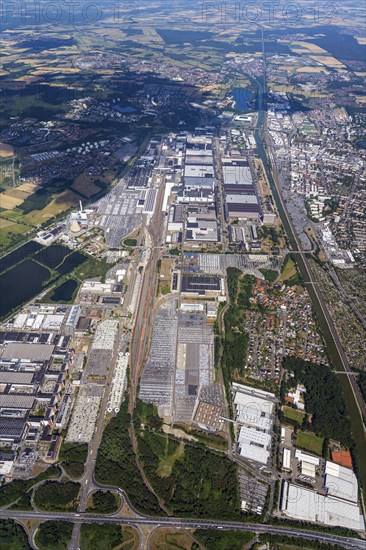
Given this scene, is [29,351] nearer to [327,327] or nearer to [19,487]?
[19,487]

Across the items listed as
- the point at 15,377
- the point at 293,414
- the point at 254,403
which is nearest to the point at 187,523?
the point at 254,403

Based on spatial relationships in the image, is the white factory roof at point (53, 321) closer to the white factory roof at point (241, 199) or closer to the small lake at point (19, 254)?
the small lake at point (19, 254)

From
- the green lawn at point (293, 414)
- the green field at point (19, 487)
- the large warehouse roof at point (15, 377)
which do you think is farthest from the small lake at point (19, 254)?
the green lawn at point (293, 414)

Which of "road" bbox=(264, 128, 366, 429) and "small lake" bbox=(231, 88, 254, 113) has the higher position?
"small lake" bbox=(231, 88, 254, 113)

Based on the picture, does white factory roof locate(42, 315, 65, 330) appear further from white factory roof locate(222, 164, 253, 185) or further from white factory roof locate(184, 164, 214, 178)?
white factory roof locate(222, 164, 253, 185)

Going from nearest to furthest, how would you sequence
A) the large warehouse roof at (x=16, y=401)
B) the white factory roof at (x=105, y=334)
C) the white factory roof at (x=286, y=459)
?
the white factory roof at (x=286, y=459) < the large warehouse roof at (x=16, y=401) < the white factory roof at (x=105, y=334)

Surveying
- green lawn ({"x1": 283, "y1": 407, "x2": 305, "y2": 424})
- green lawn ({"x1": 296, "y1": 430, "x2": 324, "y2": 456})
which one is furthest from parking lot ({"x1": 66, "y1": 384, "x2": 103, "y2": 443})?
green lawn ({"x1": 296, "y1": 430, "x2": 324, "y2": 456})
